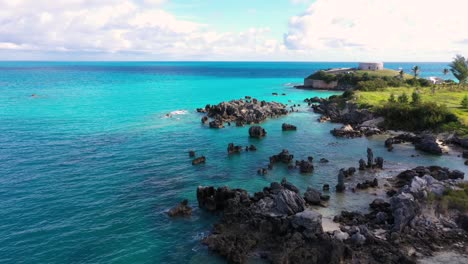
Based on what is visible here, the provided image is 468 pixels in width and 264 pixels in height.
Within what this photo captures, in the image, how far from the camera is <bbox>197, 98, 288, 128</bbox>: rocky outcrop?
369 ft

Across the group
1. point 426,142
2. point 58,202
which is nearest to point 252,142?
point 426,142

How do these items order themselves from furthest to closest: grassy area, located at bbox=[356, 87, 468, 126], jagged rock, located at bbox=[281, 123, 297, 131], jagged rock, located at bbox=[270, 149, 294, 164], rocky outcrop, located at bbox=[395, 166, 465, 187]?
1. jagged rock, located at bbox=[281, 123, 297, 131]
2. grassy area, located at bbox=[356, 87, 468, 126]
3. jagged rock, located at bbox=[270, 149, 294, 164]
4. rocky outcrop, located at bbox=[395, 166, 465, 187]

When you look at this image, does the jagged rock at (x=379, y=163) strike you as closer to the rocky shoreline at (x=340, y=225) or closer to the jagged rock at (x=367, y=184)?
the rocky shoreline at (x=340, y=225)

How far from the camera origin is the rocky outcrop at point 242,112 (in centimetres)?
11244

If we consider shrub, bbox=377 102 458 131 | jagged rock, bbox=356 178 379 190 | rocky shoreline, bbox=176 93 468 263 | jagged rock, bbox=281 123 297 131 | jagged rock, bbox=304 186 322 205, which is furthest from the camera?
jagged rock, bbox=281 123 297 131

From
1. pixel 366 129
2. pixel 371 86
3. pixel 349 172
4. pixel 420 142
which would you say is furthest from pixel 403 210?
pixel 371 86

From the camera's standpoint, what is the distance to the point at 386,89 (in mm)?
154375

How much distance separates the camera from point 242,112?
119 meters

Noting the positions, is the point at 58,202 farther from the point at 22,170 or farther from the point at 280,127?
the point at 280,127

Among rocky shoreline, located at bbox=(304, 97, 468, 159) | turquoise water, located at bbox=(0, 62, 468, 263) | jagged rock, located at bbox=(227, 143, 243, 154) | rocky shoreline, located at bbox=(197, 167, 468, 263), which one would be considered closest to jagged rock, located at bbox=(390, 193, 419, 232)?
rocky shoreline, located at bbox=(197, 167, 468, 263)

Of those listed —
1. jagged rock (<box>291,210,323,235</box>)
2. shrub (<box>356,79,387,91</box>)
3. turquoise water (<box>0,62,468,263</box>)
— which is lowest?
turquoise water (<box>0,62,468,263</box>)

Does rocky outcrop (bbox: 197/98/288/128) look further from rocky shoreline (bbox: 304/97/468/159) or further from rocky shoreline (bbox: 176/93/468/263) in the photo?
rocky shoreline (bbox: 176/93/468/263)

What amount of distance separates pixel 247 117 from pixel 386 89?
75.4 meters

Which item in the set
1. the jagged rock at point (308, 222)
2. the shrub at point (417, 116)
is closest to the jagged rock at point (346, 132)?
the shrub at point (417, 116)
